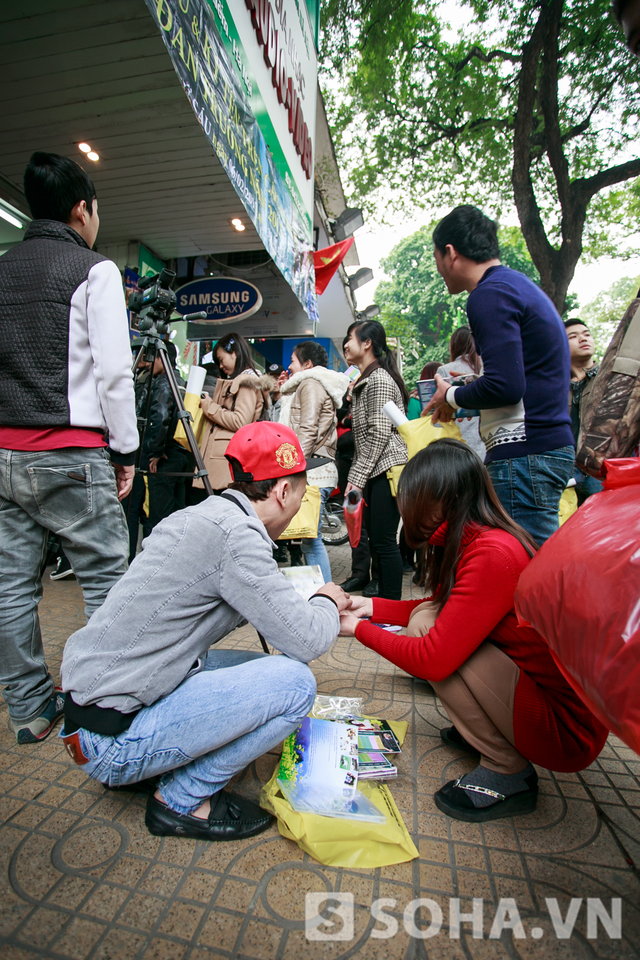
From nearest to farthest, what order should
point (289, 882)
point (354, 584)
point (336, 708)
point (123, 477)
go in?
point (289, 882)
point (336, 708)
point (123, 477)
point (354, 584)

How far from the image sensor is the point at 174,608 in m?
1.33

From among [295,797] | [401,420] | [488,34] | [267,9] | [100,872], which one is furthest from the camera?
[488,34]

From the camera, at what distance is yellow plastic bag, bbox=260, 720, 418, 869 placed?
1308mm

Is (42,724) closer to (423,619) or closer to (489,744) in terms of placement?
(423,619)

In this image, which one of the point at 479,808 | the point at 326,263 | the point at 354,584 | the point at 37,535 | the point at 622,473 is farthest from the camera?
the point at 326,263

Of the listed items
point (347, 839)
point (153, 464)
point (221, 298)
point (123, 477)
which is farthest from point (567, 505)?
point (221, 298)

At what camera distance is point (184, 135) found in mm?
3266

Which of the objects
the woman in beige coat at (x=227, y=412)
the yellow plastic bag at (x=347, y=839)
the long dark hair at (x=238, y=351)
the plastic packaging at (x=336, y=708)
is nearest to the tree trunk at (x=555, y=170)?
the long dark hair at (x=238, y=351)

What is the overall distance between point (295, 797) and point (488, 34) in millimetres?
11337

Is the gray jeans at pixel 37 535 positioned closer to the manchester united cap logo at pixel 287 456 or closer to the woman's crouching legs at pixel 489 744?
the manchester united cap logo at pixel 287 456

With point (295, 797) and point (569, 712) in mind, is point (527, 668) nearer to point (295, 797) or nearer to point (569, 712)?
point (569, 712)

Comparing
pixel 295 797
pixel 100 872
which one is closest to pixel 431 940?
pixel 295 797

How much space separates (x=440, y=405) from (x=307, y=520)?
1.33 m

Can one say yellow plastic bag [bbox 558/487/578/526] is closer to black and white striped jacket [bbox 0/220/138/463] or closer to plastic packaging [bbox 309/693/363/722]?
plastic packaging [bbox 309/693/363/722]
